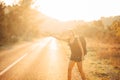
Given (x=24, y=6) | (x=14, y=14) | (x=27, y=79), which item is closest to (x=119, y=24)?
(x=14, y=14)

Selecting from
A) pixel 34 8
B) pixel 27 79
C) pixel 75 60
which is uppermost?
pixel 34 8

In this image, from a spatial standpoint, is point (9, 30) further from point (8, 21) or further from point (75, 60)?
point (75, 60)

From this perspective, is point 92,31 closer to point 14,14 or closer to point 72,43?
point 14,14

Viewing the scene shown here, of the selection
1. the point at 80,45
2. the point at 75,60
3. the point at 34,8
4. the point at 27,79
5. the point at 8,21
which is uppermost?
the point at 34,8

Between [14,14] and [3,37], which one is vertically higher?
[14,14]

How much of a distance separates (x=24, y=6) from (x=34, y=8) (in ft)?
21.3

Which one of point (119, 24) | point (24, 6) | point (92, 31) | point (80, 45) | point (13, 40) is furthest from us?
point (92, 31)

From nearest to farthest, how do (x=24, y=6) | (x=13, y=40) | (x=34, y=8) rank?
(x=13, y=40) < (x=24, y=6) < (x=34, y=8)

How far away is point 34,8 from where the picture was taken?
5934cm

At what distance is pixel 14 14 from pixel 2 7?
5718 millimetres

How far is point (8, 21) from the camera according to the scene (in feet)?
127

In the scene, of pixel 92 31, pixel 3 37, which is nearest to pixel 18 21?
pixel 3 37

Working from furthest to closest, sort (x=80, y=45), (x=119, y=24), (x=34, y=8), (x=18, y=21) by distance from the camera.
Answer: (x=34, y=8)
(x=18, y=21)
(x=119, y=24)
(x=80, y=45)

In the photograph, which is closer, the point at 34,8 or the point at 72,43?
the point at 72,43
